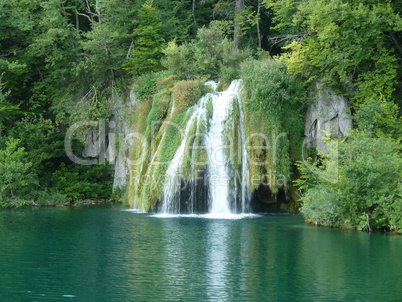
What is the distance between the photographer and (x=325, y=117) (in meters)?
26.7

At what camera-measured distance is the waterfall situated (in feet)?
80.8

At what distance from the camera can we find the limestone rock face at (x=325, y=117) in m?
26.5

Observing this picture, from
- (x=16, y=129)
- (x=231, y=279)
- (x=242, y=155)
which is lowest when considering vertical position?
(x=231, y=279)

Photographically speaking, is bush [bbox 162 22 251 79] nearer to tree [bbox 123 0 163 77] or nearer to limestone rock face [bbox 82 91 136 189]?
tree [bbox 123 0 163 77]

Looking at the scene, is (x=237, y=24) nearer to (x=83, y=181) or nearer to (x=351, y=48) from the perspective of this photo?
(x=351, y=48)

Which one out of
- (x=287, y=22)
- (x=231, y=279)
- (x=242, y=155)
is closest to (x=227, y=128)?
(x=242, y=155)

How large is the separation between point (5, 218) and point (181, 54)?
11.8m

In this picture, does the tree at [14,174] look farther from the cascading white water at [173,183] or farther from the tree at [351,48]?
the tree at [351,48]

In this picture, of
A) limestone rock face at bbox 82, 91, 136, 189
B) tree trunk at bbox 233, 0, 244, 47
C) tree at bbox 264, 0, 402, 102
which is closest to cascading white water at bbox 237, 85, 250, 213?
tree at bbox 264, 0, 402, 102

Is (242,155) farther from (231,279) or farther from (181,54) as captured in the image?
(231,279)

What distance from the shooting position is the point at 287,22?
103ft

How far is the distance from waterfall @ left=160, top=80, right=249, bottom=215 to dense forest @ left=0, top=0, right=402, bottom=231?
1042 mm

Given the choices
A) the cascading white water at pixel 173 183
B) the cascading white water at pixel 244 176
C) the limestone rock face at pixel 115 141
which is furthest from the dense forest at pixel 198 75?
the cascading white water at pixel 173 183

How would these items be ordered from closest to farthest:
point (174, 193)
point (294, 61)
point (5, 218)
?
point (5, 218) < point (174, 193) < point (294, 61)
